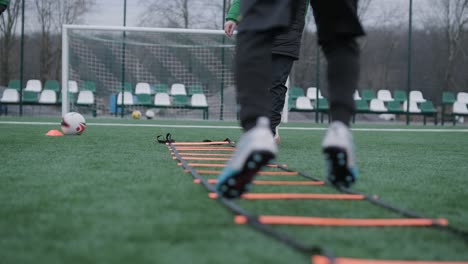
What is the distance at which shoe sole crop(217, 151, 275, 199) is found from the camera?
5.02 feet

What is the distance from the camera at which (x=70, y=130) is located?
5.28 m

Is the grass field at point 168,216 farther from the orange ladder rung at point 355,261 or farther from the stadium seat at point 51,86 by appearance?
the stadium seat at point 51,86

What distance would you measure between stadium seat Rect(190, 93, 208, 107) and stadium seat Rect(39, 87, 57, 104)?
3.56 meters

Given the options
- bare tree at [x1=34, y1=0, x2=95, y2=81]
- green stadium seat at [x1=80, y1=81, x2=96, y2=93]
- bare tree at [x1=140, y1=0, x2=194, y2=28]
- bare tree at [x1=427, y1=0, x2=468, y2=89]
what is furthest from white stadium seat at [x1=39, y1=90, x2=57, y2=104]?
bare tree at [x1=427, y1=0, x2=468, y2=89]

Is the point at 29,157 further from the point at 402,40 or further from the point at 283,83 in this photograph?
the point at 402,40

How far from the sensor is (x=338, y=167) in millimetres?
1655

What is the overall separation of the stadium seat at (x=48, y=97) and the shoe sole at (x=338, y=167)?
1247 cm

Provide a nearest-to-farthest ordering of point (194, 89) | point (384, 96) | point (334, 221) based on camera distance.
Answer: point (334, 221) → point (194, 89) → point (384, 96)

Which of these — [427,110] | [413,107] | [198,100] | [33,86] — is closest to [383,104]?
[413,107]

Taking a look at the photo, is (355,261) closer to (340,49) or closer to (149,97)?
(340,49)

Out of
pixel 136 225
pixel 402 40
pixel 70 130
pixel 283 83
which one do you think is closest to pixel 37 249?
pixel 136 225

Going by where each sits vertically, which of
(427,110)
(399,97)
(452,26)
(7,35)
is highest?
(452,26)

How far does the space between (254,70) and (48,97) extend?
12829 millimetres

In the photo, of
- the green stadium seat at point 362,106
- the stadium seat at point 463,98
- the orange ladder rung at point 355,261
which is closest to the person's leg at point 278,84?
the orange ladder rung at point 355,261
